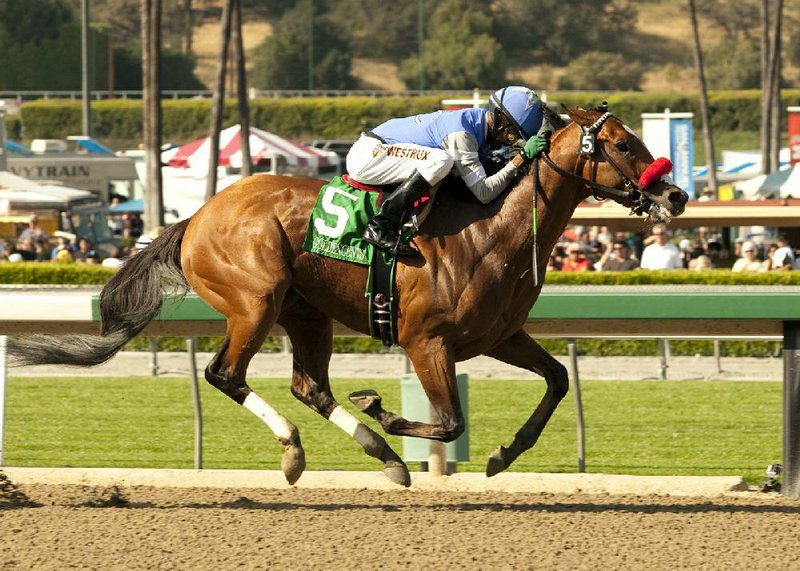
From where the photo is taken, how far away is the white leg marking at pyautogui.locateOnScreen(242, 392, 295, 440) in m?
5.81

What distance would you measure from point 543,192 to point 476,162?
0.95 ft

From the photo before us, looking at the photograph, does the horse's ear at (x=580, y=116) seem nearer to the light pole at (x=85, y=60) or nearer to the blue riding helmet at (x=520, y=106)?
the blue riding helmet at (x=520, y=106)

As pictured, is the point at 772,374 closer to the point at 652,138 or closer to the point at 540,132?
the point at 540,132

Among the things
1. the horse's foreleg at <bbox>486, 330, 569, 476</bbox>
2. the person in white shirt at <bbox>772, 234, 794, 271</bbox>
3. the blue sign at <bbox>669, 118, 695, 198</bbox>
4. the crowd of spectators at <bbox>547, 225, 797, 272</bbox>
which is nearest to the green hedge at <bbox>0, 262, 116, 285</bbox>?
the crowd of spectators at <bbox>547, 225, 797, 272</bbox>

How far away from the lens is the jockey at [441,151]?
18.7 feet

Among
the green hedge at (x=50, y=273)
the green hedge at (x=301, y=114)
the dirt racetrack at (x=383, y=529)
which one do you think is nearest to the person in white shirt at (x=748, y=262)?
the green hedge at (x=50, y=273)

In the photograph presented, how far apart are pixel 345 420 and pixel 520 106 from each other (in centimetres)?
146

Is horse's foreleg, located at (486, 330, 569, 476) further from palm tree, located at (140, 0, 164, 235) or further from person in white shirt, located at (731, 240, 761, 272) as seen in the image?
palm tree, located at (140, 0, 164, 235)

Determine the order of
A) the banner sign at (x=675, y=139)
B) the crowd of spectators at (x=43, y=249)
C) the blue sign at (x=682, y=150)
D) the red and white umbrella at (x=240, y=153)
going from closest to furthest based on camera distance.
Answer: the crowd of spectators at (x=43, y=249), the banner sign at (x=675, y=139), the blue sign at (x=682, y=150), the red and white umbrella at (x=240, y=153)

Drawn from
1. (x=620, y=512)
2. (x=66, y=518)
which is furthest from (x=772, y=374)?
(x=66, y=518)

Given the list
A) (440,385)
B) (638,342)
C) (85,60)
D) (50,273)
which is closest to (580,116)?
(440,385)

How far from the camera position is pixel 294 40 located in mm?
73812

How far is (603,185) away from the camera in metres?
5.68

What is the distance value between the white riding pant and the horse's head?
538 millimetres
